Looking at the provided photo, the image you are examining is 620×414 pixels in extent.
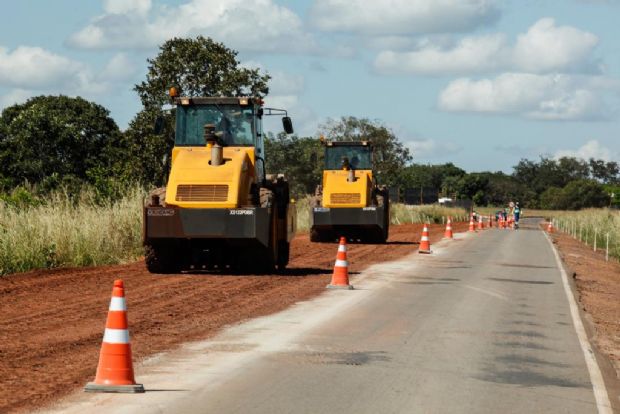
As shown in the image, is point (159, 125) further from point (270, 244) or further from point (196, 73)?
point (196, 73)

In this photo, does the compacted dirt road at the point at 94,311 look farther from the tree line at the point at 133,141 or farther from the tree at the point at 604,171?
the tree at the point at 604,171

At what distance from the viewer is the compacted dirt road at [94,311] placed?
1004cm

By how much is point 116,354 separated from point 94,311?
21.1ft

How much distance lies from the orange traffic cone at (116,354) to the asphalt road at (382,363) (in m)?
0.14

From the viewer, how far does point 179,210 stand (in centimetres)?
2073

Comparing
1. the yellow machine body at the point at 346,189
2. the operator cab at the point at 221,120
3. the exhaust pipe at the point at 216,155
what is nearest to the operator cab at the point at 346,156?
the yellow machine body at the point at 346,189

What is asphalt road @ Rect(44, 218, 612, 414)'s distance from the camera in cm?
891

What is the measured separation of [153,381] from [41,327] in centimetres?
418

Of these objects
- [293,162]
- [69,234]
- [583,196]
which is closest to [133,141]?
[69,234]

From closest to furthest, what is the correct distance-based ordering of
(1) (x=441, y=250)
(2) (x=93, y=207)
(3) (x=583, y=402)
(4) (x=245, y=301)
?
(3) (x=583, y=402), (4) (x=245, y=301), (2) (x=93, y=207), (1) (x=441, y=250)

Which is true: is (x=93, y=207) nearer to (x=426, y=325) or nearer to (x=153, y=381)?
(x=426, y=325)

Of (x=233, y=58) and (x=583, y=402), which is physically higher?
(x=233, y=58)

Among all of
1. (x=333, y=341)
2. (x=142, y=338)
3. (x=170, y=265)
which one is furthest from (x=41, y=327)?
(x=170, y=265)

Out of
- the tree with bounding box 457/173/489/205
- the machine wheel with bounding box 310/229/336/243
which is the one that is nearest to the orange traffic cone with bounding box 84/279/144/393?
the machine wheel with bounding box 310/229/336/243
